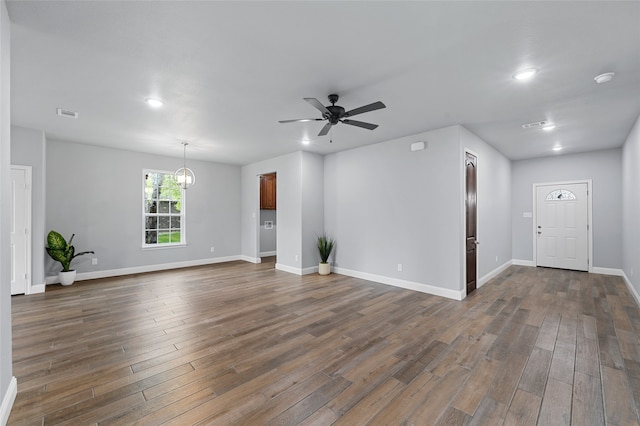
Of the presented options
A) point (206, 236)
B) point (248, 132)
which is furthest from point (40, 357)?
point (206, 236)

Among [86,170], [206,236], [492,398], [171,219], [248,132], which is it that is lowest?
[492,398]

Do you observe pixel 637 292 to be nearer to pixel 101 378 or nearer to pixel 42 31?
pixel 101 378

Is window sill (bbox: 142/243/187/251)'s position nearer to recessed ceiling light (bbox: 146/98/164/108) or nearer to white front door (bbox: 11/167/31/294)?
white front door (bbox: 11/167/31/294)

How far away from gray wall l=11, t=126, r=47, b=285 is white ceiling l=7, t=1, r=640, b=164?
342 millimetres

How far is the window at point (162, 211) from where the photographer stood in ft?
21.1

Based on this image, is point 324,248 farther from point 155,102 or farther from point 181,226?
point 155,102

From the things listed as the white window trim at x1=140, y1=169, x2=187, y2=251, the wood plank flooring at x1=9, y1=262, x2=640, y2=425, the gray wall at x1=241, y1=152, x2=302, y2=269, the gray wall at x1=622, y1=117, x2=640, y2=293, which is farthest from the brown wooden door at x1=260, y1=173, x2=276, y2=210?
the gray wall at x1=622, y1=117, x2=640, y2=293

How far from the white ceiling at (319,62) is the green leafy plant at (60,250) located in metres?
1.89

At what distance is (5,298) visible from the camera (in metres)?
1.87

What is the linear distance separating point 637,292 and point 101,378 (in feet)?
21.6

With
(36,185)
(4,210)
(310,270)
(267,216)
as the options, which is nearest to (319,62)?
(4,210)

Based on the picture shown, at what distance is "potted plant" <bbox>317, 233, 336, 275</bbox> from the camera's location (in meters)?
6.04

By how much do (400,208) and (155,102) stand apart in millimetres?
4011

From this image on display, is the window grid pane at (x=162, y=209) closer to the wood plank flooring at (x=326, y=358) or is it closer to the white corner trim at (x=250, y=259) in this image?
the white corner trim at (x=250, y=259)
